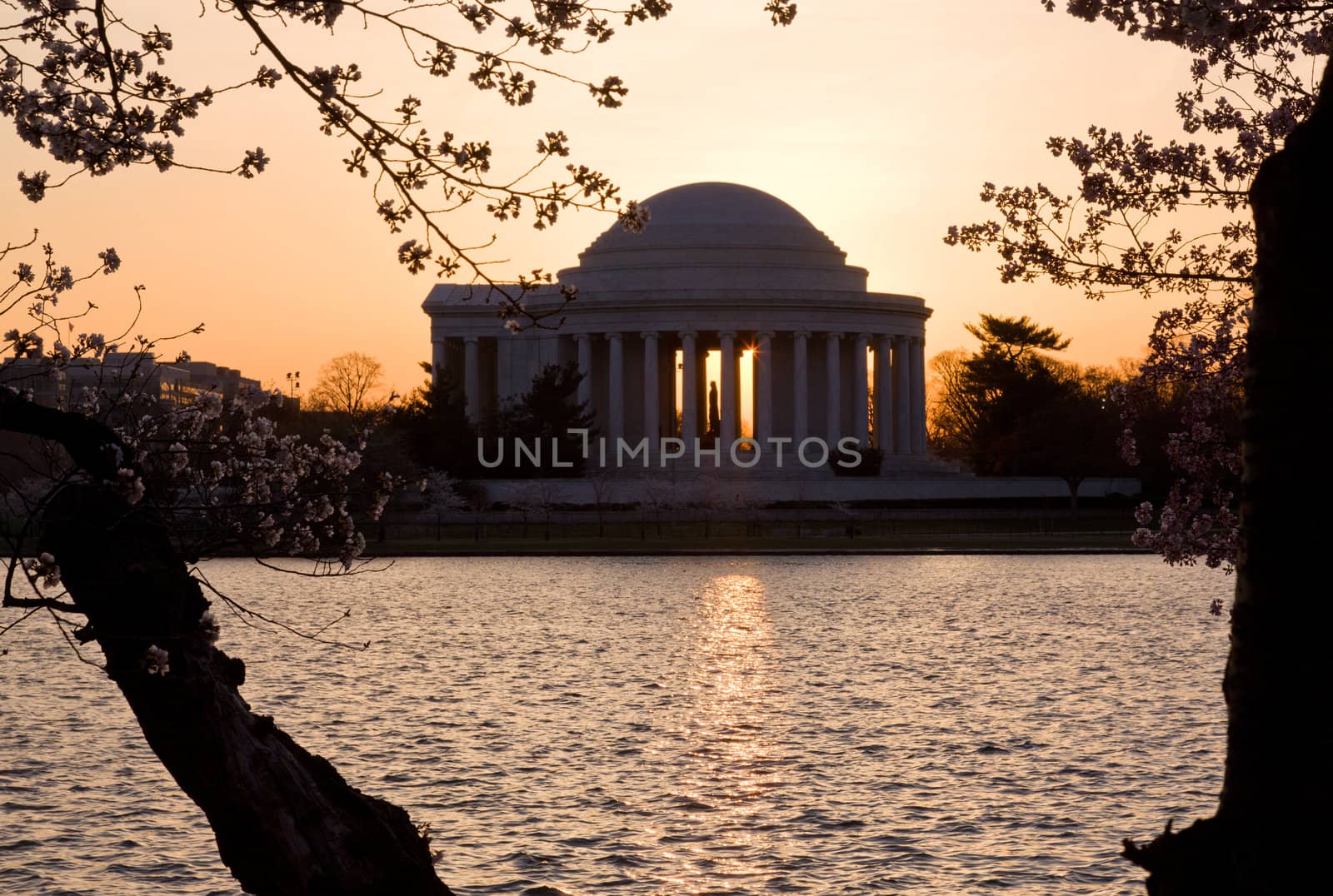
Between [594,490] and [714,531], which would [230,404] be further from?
[594,490]

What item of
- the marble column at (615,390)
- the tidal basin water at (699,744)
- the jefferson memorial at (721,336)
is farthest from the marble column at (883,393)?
the tidal basin water at (699,744)

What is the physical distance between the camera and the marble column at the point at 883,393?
126438 millimetres

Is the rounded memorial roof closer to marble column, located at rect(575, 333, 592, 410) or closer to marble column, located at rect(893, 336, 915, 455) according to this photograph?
marble column, located at rect(575, 333, 592, 410)

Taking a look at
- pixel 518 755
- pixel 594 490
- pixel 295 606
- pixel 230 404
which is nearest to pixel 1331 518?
pixel 230 404

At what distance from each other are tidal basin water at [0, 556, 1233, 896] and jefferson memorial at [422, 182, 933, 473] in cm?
7690

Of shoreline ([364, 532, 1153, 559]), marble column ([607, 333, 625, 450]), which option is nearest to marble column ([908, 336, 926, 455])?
marble column ([607, 333, 625, 450])

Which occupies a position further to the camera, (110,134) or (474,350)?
(474,350)

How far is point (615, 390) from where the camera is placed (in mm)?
121875

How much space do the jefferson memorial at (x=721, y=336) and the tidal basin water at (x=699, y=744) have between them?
7690 centimetres

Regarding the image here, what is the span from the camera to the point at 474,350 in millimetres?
128875

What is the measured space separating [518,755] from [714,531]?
2417 inches

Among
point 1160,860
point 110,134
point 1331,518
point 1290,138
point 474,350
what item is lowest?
point 1160,860

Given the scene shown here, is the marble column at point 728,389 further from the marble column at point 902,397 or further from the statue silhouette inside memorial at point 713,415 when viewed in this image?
the marble column at point 902,397

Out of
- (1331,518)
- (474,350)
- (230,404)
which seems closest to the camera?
(1331,518)
